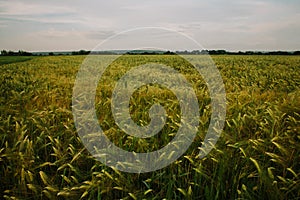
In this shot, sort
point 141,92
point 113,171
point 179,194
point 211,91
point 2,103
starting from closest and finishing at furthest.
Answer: point 179,194 < point 113,171 < point 2,103 < point 141,92 < point 211,91

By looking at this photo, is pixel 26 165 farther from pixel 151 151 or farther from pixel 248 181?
pixel 248 181

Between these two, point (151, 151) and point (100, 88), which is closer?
point (151, 151)

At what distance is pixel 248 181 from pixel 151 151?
98cm

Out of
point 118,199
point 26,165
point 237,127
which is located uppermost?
point 237,127

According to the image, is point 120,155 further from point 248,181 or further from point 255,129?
point 255,129

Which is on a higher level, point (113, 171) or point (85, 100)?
point (85, 100)

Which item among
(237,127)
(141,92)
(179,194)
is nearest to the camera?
(179,194)

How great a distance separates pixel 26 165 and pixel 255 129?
97.3 inches

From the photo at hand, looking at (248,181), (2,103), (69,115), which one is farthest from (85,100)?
(248,181)

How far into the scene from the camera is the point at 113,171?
8.86 ft

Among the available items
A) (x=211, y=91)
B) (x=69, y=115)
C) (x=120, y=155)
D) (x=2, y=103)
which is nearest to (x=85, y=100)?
(x=69, y=115)

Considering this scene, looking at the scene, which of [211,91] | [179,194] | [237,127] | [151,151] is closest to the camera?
[179,194]

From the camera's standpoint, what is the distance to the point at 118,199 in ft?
8.03

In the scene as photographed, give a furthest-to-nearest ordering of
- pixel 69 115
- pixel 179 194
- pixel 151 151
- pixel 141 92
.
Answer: pixel 141 92, pixel 69 115, pixel 151 151, pixel 179 194
